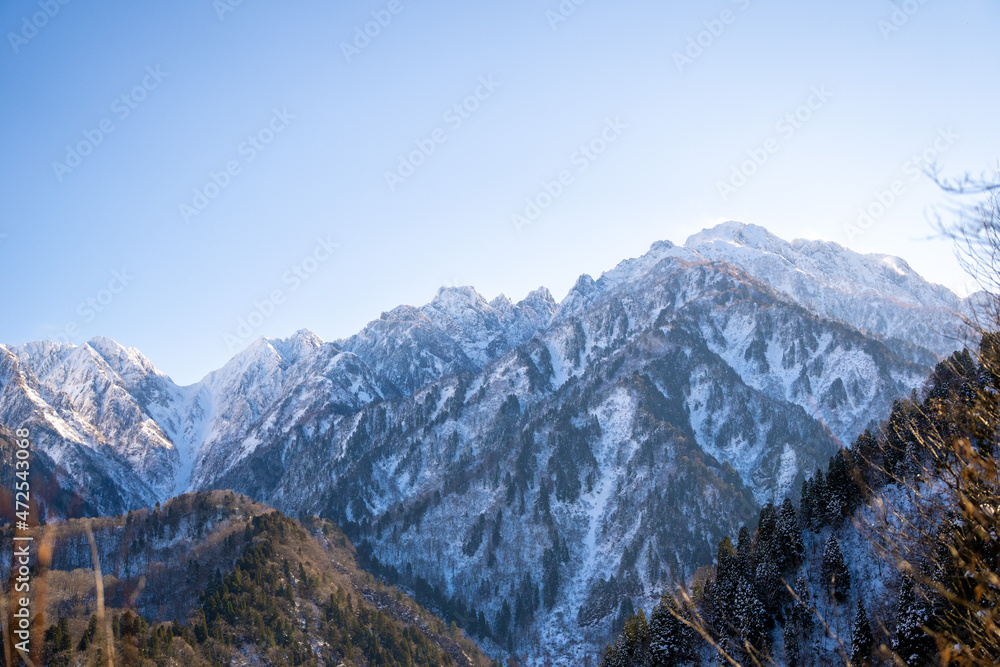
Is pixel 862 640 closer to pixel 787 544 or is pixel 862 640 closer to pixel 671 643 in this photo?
pixel 787 544

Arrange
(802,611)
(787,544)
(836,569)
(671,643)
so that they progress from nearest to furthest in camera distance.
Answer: (836,569) → (802,611) → (787,544) → (671,643)

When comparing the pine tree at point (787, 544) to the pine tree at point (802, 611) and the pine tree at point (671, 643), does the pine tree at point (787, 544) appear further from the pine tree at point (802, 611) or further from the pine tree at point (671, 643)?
the pine tree at point (671, 643)

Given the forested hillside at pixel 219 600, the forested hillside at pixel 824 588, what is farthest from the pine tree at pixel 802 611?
the forested hillside at pixel 219 600

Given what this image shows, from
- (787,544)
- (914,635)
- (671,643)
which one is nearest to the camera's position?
(914,635)

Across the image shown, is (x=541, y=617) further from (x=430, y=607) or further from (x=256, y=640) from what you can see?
(x=256, y=640)

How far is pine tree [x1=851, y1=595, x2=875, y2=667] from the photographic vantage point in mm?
42344

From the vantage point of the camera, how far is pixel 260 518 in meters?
149

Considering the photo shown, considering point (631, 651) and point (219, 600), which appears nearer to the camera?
point (631, 651)

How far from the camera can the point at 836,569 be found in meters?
52.3

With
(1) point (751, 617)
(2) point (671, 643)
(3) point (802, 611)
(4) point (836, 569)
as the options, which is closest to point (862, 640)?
(4) point (836, 569)

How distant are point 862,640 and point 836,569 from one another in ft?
31.8

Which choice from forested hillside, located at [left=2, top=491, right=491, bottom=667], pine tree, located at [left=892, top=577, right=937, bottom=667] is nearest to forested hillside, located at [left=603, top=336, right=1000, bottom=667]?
pine tree, located at [left=892, top=577, right=937, bottom=667]

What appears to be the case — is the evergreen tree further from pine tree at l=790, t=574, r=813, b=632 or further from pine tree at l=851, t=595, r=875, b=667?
pine tree at l=851, t=595, r=875, b=667

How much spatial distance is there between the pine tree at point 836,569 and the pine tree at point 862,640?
7.38 m
